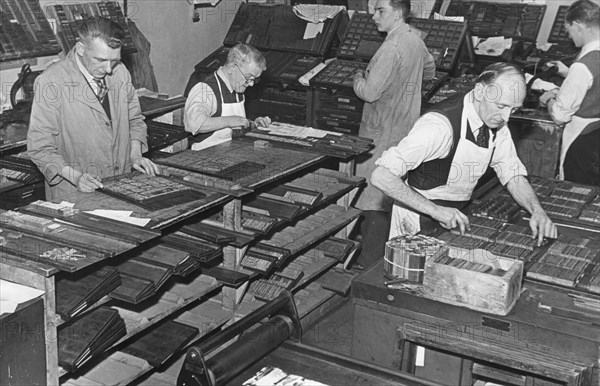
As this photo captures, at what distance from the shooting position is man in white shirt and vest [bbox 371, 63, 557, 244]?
3.52 meters

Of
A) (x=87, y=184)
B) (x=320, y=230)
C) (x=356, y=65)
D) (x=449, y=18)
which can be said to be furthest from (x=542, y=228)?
(x=449, y=18)

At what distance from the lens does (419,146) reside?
3.54 m

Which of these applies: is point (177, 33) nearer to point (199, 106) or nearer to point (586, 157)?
point (199, 106)

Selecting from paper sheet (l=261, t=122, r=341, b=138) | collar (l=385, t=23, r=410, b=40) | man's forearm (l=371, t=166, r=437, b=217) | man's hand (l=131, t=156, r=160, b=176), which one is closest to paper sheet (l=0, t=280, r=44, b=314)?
man's hand (l=131, t=156, r=160, b=176)

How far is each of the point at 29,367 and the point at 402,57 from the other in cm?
352

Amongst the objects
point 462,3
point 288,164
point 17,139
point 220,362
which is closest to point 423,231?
point 288,164

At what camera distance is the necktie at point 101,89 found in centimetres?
391

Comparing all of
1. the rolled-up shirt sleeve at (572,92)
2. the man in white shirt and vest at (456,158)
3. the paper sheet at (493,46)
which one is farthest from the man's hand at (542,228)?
the paper sheet at (493,46)

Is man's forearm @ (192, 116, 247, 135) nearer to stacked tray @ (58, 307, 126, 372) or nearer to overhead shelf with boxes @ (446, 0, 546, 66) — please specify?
stacked tray @ (58, 307, 126, 372)

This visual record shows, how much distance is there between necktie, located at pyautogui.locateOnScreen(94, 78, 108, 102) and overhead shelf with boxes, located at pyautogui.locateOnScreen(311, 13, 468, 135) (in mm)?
2788

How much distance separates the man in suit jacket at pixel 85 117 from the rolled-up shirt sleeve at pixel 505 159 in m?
1.77

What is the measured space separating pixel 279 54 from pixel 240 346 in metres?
5.01

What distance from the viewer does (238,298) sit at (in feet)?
13.0

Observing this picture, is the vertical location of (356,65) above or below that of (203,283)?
above
